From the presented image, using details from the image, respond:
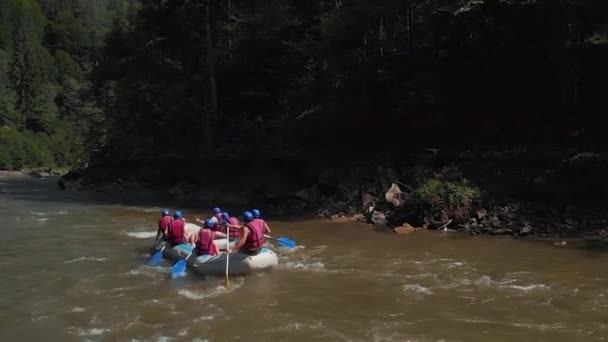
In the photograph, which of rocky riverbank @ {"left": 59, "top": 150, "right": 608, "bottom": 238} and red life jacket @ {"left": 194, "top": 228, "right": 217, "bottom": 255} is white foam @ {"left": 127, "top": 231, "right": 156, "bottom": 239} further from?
rocky riverbank @ {"left": 59, "top": 150, "right": 608, "bottom": 238}

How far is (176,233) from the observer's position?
542 inches

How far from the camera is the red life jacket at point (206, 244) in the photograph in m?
12.3

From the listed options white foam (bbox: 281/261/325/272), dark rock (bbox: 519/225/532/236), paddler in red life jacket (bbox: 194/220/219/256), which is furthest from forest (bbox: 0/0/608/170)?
paddler in red life jacket (bbox: 194/220/219/256)

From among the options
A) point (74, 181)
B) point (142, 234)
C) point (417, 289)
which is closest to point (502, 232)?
point (417, 289)

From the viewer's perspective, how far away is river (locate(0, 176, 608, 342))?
333 inches

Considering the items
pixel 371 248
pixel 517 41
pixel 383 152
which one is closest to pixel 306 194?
pixel 383 152

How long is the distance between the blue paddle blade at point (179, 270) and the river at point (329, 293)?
Answer: 19cm

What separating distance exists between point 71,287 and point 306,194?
1182 cm

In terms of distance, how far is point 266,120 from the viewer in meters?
29.4

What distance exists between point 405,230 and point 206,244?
635 centimetres

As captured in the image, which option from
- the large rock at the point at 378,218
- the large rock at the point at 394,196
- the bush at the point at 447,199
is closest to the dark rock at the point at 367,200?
the large rock at the point at 394,196

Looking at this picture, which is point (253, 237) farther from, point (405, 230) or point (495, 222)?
point (495, 222)

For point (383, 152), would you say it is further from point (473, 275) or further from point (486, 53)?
point (473, 275)

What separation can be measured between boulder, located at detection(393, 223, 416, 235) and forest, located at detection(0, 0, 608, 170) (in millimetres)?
5047
